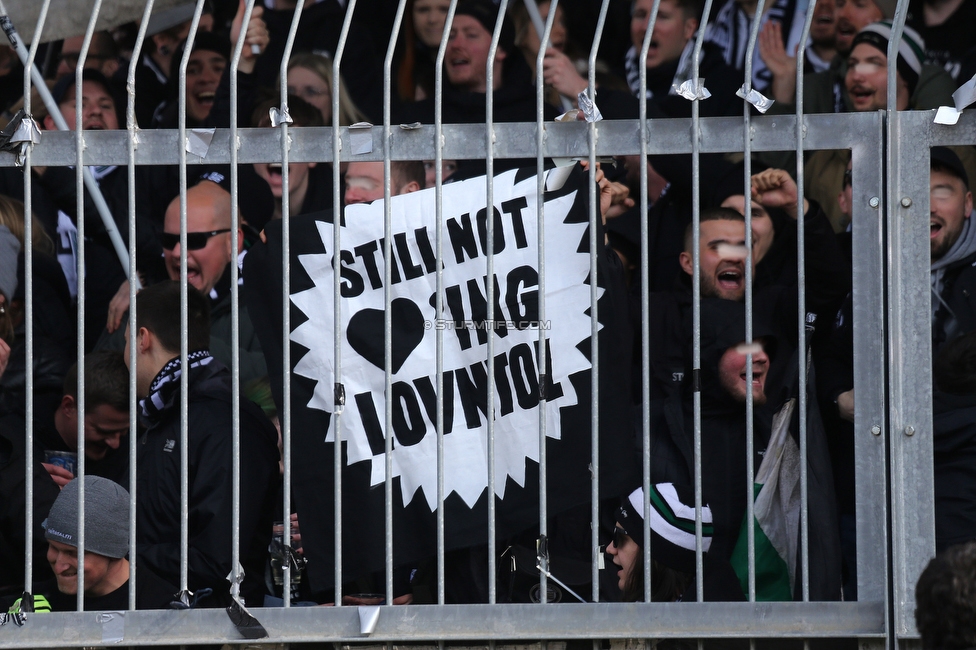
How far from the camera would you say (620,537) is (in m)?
3.74

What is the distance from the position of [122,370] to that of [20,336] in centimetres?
53

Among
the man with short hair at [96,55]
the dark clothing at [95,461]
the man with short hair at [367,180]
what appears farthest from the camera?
the man with short hair at [96,55]

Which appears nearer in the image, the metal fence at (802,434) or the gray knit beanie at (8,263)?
the metal fence at (802,434)

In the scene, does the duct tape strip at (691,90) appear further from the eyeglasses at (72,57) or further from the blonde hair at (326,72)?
the eyeglasses at (72,57)

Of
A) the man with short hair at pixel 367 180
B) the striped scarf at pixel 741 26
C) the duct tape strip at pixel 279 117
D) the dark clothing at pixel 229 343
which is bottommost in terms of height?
the dark clothing at pixel 229 343

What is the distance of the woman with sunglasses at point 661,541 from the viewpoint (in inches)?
144

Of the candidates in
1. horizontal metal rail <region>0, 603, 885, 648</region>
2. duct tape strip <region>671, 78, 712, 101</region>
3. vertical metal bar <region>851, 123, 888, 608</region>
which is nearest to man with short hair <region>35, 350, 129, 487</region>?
horizontal metal rail <region>0, 603, 885, 648</region>

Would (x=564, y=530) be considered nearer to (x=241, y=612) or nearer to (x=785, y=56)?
(x=241, y=612)

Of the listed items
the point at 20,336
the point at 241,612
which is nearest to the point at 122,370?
the point at 20,336

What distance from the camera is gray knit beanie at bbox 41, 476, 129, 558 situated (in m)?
3.68

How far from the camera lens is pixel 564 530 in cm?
371

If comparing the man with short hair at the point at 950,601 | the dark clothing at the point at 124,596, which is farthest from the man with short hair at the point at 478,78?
the man with short hair at the point at 950,601

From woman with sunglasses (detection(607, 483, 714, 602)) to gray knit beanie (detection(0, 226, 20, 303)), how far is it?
2.48 meters

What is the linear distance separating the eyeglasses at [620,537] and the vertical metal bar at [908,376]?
804 millimetres
